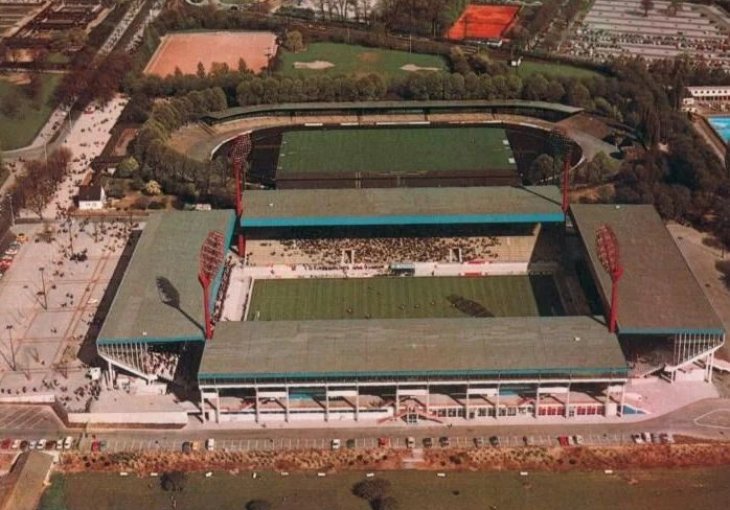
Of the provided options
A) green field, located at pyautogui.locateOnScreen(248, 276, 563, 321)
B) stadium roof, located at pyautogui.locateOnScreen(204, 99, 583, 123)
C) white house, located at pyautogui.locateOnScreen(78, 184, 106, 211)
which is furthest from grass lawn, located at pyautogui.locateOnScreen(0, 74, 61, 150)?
green field, located at pyautogui.locateOnScreen(248, 276, 563, 321)

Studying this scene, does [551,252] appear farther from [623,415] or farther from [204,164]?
[204,164]

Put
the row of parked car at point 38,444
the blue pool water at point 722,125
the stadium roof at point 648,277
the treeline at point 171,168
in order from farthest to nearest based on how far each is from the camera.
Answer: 1. the blue pool water at point 722,125
2. the treeline at point 171,168
3. the stadium roof at point 648,277
4. the row of parked car at point 38,444

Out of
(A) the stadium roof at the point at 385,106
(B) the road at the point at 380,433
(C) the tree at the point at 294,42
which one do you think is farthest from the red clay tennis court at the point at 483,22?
(B) the road at the point at 380,433

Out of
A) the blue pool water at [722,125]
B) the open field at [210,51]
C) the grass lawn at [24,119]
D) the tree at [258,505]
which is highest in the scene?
the tree at [258,505]

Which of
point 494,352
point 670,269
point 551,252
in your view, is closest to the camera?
point 494,352

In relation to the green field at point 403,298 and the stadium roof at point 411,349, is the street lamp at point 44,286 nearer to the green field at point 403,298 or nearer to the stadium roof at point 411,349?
the green field at point 403,298

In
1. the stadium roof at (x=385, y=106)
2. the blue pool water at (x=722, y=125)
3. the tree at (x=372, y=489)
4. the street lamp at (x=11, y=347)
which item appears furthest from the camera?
the stadium roof at (x=385, y=106)

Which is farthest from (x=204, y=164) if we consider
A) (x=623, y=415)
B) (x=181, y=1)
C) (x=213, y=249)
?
(x=181, y=1)

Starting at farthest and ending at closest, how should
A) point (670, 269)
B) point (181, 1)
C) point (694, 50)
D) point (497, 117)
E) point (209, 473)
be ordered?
point (181, 1) < point (694, 50) < point (497, 117) < point (670, 269) < point (209, 473)
